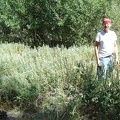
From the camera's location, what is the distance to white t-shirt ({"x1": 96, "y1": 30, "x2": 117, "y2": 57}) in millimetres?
7770

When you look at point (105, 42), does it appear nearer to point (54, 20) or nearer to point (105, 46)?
point (105, 46)

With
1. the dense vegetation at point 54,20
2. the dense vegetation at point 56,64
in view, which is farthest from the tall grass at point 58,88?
the dense vegetation at point 54,20

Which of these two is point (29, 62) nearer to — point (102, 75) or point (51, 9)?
point (102, 75)

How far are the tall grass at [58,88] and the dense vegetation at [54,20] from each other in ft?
9.92

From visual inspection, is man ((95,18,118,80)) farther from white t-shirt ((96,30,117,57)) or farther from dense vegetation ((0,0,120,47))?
dense vegetation ((0,0,120,47))

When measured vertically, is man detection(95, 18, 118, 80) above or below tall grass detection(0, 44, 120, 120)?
above

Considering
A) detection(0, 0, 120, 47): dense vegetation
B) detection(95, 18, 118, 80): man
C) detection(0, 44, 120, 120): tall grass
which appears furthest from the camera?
detection(0, 0, 120, 47): dense vegetation

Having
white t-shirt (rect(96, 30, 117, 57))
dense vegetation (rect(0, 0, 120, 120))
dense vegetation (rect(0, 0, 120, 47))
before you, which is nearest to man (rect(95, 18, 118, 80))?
white t-shirt (rect(96, 30, 117, 57))

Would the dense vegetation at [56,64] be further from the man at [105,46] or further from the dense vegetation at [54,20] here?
the man at [105,46]

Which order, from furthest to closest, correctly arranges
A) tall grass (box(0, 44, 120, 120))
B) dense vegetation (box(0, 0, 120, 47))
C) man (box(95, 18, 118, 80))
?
dense vegetation (box(0, 0, 120, 47))
man (box(95, 18, 118, 80))
tall grass (box(0, 44, 120, 120))

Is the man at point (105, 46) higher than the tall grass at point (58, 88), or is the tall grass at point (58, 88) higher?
the man at point (105, 46)

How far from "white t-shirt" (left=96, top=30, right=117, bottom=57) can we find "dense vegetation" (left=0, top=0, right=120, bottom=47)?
484cm

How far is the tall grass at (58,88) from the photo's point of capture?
573 cm

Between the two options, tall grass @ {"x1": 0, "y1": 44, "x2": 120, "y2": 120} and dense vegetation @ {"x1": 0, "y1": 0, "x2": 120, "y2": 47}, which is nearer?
tall grass @ {"x1": 0, "y1": 44, "x2": 120, "y2": 120}
